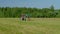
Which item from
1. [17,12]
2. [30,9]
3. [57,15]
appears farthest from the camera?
[30,9]

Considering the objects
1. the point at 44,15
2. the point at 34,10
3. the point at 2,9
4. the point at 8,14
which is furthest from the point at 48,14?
the point at 2,9

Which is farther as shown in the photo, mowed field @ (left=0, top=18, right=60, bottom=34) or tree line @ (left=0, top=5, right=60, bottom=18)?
tree line @ (left=0, top=5, right=60, bottom=18)

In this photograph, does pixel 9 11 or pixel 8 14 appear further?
pixel 9 11

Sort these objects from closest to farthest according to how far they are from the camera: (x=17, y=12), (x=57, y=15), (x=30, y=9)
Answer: (x=57, y=15) → (x=17, y=12) → (x=30, y=9)

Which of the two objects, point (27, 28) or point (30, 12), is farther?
point (30, 12)

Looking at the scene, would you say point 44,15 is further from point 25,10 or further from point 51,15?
point 25,10

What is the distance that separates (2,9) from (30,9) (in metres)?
14.5

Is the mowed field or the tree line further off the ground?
the mowed field

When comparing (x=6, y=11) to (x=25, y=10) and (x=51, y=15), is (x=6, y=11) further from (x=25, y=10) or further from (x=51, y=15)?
(x=51, y=15)

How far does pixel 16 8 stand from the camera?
93438 mm

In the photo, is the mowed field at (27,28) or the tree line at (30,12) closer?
the mowed field at (27,28)

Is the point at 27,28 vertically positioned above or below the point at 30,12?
above

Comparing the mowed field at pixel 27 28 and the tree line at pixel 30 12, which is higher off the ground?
the mowed field at pixel 27 28

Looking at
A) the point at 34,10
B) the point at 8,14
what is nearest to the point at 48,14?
the point at 34,10
